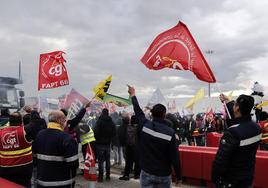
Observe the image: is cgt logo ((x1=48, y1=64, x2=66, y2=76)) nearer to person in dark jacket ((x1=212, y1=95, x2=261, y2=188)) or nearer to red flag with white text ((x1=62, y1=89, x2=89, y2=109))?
red flag with white text ((x1=62, y1=89, x2=89, y2=109))

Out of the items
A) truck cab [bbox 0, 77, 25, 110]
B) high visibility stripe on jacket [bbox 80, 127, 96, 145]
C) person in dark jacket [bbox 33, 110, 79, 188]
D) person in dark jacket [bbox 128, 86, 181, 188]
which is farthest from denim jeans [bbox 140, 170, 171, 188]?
truck cab [bbox 0, 77, 25, 110]

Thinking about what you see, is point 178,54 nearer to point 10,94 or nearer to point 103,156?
point 103,156

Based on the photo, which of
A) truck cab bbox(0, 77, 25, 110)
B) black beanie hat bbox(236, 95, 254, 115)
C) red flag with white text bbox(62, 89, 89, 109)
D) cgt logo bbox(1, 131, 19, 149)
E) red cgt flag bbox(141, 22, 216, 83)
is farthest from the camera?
truck cab bbox(0, 77, 25, 110)

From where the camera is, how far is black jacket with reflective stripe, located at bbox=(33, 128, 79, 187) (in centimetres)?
448

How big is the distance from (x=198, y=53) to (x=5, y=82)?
40.7 feet

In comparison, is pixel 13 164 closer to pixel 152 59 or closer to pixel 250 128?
pixel 152 59

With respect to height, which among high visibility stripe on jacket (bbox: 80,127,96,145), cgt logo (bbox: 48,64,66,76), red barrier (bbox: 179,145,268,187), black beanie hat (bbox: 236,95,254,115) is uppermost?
cgt logo (bbox: 48,64,66,76)

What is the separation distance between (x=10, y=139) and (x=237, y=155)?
3.52 meters

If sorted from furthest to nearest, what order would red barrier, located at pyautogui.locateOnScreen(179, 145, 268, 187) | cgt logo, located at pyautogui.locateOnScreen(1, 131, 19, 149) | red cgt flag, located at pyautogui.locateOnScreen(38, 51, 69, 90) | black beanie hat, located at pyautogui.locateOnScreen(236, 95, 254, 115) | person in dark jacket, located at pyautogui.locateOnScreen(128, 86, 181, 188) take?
red cgt flag, located at pyautogui.locateOnScreen(38, 51, 69, 90) → red barrier, located at pyautogui.locateOnScreen(179, 145, 268, 187) → cgt logo, located at pyautogui.locateOnScreen(1, 131, 19, 149) → person in dark jacket, located at pyautogui.locateOnScreen(128, 86, 181, 188) → black beanie hat, located at pyautogui.locateOnScreen(236, 95, 254, 115)

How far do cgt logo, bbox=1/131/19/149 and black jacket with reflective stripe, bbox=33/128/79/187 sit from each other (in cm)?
104

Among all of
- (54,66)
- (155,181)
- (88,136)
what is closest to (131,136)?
(88,136)

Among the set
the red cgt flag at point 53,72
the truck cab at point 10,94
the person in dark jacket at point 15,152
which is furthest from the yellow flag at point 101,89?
the truck cab at point 10,94

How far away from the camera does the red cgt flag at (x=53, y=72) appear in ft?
33.9

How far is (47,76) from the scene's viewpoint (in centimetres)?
1052
